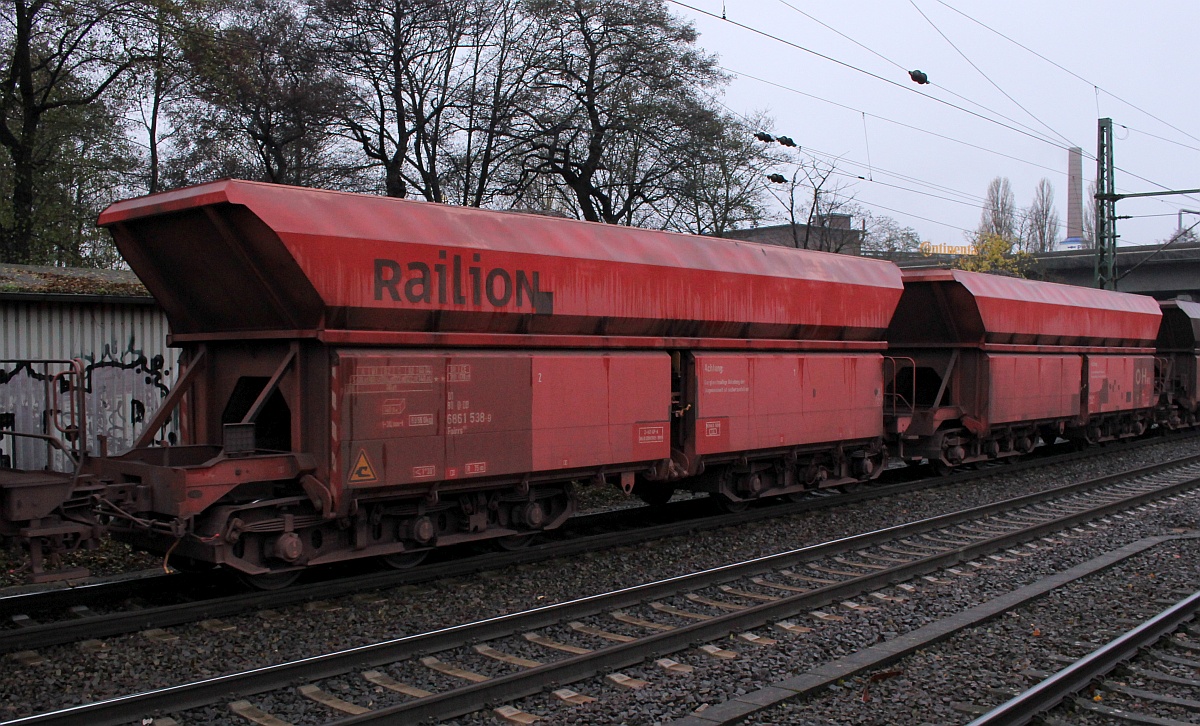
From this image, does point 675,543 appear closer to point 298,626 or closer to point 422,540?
point 422,540

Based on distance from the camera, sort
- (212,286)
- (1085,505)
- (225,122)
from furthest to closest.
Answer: (225,122)
(1085,505)
(212,286)

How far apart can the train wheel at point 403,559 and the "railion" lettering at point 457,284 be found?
2.50 m

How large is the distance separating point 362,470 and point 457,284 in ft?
6.15

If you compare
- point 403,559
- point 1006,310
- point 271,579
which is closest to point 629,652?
point 403,559

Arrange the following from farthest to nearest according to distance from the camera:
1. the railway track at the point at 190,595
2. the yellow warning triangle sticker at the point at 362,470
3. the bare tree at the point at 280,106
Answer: the bare tree at the point at 280,106 → the yellow warning triangle sticker at the point at 362,470 → the railway track at the point at 190,595

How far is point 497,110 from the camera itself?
82.2 feet

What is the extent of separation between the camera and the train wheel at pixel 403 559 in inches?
345

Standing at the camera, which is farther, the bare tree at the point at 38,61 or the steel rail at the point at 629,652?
the bare tree at the point at 38,61

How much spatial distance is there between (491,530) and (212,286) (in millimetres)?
3514

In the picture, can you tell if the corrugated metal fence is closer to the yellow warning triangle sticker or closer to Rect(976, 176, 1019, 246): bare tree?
the yellow warning triangle sticker

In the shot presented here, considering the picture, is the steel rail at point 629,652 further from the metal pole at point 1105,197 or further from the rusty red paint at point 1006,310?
the metal pole at point 1105,197

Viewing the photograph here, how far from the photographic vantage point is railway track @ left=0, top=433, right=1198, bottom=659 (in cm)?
678

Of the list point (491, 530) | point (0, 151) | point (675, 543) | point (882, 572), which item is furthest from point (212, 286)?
point (0, 151)

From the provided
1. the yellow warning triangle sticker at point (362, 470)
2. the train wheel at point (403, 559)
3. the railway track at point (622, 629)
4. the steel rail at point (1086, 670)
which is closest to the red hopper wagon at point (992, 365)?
the railway track at point (622, 629)
